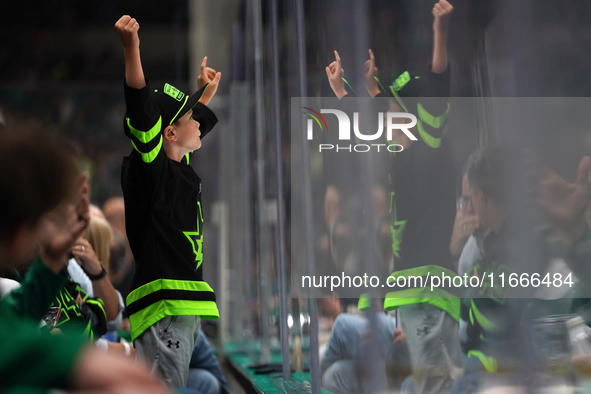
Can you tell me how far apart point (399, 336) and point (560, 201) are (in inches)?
13.5

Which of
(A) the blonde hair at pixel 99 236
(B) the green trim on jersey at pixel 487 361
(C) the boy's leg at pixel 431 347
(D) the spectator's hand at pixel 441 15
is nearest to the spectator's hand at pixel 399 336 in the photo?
(C) the boy's leg at pixel 431 347

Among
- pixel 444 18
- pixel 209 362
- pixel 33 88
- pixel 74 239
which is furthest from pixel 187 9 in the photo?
Result: pixel 74 239

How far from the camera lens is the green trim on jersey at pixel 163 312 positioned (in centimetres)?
114

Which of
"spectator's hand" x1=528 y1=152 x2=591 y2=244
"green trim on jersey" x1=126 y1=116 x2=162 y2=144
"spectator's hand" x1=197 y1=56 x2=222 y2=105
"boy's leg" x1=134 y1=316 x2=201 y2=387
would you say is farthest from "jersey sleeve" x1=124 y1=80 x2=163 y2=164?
"spectator's hand" x1=528 y1=152 x2=591 y2=244

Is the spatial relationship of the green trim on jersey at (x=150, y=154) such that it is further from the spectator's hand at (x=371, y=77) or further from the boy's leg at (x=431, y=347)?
the boy's leg at (x=431, y=347)

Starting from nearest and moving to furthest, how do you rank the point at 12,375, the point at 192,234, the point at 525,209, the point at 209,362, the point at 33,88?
the point at 12,375
the point at 525,209
the point at 192,234
the point at 209,362
the point at 33,88

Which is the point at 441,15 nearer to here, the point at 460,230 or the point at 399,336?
the point at 460,230

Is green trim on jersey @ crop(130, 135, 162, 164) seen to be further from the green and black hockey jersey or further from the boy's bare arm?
the boy's bare arm

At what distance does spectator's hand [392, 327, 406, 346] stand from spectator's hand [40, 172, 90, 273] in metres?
0.61

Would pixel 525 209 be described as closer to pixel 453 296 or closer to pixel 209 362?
pixel 453 296

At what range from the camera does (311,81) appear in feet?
4.15

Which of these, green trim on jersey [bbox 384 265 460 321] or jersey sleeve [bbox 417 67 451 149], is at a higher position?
jersey sleeve [bbox 417 67 451 149]

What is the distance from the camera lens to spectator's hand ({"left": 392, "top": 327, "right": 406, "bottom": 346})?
39.8 inches

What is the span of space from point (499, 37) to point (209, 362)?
1276 millimetres
